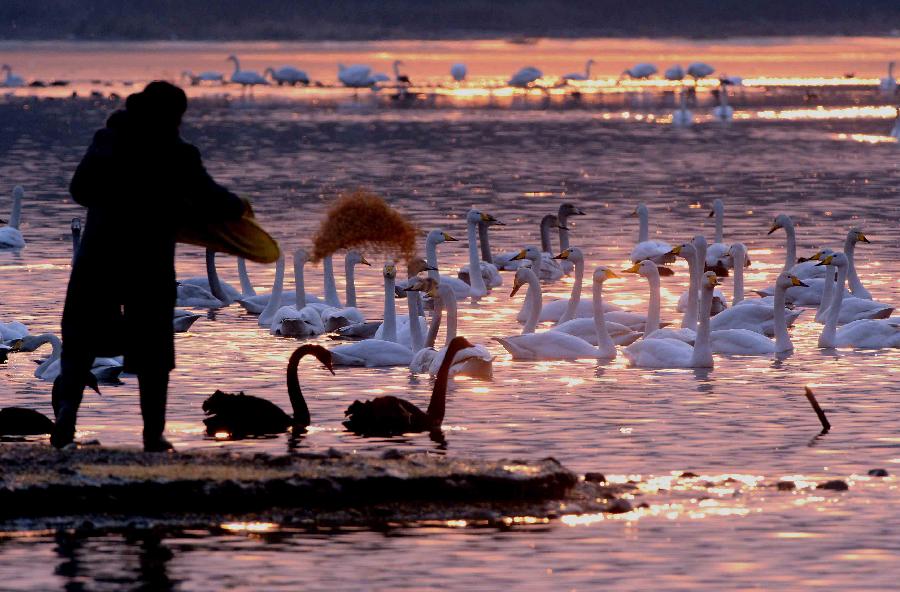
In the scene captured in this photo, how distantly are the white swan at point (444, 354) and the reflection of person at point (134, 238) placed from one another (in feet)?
16.8

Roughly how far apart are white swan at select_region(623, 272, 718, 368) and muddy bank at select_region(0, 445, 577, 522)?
20.3 feet

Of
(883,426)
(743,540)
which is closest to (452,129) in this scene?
(883,426)

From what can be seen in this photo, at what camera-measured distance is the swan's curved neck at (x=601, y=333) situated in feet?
60.3

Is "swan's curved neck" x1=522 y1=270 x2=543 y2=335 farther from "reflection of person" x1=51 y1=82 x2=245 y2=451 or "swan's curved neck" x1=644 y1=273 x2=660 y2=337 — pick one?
"reflection of person" x1=51 y1=82 x2=245 y2=451

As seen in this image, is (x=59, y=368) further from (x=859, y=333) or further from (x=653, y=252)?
(x=653, y=252)

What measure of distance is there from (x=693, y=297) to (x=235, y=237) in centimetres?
919

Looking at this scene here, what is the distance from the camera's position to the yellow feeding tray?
11.8 metres

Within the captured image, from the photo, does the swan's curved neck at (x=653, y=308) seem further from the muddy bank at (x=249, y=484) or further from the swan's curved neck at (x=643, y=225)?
the swan's curved neck at (x=643, y=225)

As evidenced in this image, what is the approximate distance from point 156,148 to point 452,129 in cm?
4488

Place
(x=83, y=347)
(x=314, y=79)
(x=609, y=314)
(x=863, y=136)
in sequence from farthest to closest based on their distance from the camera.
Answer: (x=314, y=79), (x=863, y=136), (x=609, y=314), (x=83, y=347)

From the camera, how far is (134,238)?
37.0ft

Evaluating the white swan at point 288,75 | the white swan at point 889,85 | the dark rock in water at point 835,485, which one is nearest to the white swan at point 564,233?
the dark rock in water at point 835,485

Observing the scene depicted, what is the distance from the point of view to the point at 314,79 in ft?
288

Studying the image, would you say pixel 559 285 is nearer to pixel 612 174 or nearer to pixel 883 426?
pixel 883 426
